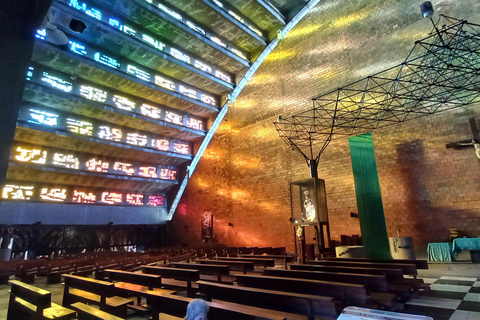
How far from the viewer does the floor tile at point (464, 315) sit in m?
2.65

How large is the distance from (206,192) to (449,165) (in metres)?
10.1

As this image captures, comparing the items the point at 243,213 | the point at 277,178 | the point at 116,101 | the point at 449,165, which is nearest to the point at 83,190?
the point at 116,101

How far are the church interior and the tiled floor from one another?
4cm

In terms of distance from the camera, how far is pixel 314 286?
8.12 feet

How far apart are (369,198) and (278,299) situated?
22.2 feet

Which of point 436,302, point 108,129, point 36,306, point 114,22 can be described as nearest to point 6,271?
point 36,306

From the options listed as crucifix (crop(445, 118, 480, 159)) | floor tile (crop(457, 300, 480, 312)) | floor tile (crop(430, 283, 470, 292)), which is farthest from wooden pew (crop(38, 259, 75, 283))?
crucifix (crop(445, 118, 480, 159))

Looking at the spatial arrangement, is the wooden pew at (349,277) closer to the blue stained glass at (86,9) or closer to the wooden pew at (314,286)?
the wooden pew at (314,286)

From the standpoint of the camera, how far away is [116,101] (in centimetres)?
1109

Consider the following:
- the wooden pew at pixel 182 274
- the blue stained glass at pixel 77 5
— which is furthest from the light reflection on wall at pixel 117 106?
the wooden pew at pixel 182 274

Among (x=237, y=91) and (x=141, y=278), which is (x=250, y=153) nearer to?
(x=237, y=91)

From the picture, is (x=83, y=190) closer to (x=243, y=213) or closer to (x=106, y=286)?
(x=243, y=213)

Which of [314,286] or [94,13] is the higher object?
[94,13]

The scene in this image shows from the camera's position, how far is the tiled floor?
2830mm
